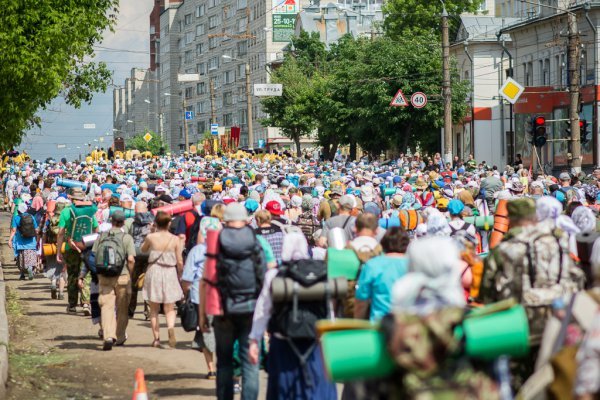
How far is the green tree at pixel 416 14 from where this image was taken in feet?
255

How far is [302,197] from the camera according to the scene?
23.5 m

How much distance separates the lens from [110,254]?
1484 centimetres

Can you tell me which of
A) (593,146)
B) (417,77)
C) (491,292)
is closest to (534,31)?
(417,77)

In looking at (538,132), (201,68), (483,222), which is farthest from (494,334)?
(201,68)

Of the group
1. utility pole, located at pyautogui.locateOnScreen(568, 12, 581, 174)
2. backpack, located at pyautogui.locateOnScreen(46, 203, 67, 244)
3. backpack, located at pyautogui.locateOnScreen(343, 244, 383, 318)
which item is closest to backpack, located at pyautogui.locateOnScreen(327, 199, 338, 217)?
backpack, located at pyautogui.locateOnScreen(46, 203, 67, 244)

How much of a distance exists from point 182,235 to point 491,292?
289 inches

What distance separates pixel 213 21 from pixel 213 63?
19.4ft

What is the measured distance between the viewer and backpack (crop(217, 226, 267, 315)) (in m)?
9.83

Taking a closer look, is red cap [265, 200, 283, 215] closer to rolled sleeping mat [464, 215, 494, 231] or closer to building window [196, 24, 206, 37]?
rolled sleeping mat [464, 215, 494, 231]

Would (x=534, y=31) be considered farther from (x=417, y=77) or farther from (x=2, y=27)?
(x=2, y=27)

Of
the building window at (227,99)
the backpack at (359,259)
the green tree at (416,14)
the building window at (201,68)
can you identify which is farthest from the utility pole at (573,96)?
the building window at (201,68)

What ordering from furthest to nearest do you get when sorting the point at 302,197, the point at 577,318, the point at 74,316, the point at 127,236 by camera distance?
the point at 302,197
the point at 74,316
the point at 127,236
the point at 577,318

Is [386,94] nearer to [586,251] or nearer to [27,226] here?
[27,226]

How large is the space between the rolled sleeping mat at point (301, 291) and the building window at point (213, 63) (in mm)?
143179
